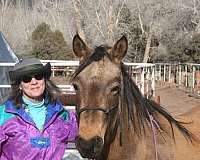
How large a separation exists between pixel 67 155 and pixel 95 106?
2.37m

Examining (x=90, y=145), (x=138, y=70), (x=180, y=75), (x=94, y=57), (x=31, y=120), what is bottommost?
(x=180, y=75)

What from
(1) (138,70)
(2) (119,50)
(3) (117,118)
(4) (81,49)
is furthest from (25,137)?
(1) (138,70)

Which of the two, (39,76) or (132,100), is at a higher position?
(39,76)

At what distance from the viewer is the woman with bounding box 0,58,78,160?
9.03 ft

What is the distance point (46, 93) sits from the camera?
2932 mm

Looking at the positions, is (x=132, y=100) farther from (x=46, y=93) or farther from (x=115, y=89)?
(x=46, y=93)

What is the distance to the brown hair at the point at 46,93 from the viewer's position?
113 inches

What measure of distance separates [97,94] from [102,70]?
0.58 feet

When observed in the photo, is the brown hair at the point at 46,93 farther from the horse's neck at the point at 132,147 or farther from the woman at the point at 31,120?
the horse's neck at the point at 132,147

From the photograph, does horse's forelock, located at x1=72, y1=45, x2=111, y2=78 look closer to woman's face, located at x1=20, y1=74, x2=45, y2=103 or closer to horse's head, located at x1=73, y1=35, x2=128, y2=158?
horse's head, located at x1=73, y1=35, x2=128, y2=158

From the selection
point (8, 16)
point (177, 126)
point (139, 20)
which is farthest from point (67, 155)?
point (8, 16)

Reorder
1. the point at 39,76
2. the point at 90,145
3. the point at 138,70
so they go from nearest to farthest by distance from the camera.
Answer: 1. the point at 90,145
2. the point at 39,76
3. the point at 138,70

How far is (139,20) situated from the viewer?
3116cm

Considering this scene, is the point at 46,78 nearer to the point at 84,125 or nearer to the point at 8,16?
the point at 84,125
